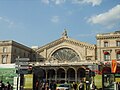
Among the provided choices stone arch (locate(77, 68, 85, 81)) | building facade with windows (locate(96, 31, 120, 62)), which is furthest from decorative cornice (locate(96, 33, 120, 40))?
stone arch (locate(77, 68, 85, 81))

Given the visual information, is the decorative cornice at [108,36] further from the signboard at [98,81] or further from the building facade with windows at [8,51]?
the signboard at [98,81]

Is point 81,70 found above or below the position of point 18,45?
below

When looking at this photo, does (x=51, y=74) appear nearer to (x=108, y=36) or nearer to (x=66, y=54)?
(x=66, y=54)

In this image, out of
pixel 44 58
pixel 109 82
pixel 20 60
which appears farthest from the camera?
pixel 44 58

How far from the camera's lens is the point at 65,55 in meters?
65.4

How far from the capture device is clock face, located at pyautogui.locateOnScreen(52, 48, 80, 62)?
64562mm

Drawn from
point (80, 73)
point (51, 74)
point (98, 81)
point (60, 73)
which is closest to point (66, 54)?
point (60, 73)

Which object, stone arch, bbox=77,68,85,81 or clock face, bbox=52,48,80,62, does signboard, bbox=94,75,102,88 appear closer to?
stone arch, bbox=77,68,85,81

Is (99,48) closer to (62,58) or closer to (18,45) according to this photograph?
(62,58)

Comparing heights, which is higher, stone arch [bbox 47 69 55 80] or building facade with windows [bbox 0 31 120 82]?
building facade with windows [bbox 0 31 120 82]

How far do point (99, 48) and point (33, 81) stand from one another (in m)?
30.6

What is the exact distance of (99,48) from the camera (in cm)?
5909

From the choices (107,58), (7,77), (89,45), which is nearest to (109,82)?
(7,77)

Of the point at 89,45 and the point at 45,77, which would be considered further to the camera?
the point at 89,45
